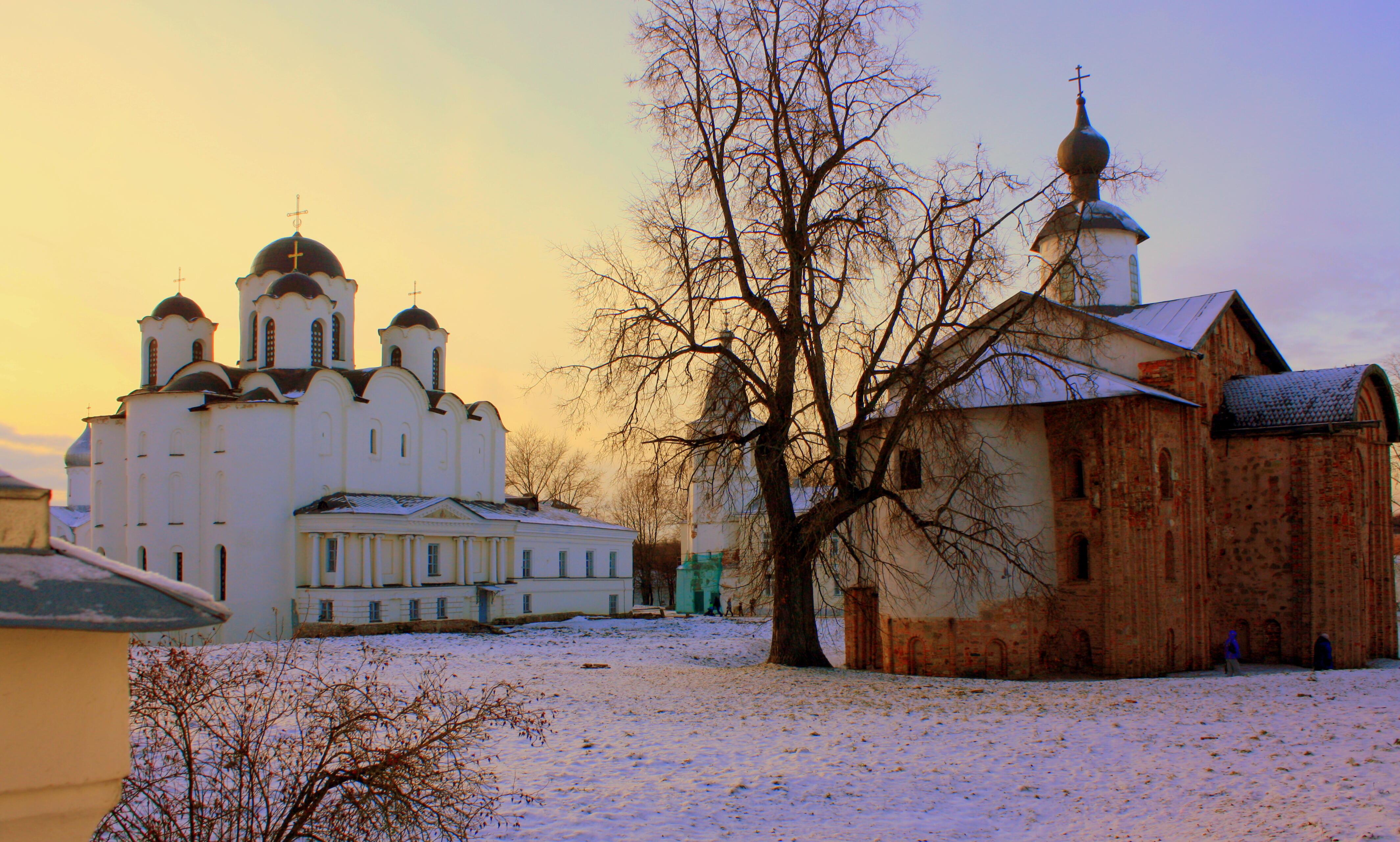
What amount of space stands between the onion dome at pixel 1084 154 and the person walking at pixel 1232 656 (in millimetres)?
13027

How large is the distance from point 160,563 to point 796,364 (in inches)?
1010

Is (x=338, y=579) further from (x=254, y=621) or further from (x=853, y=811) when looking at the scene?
(x=853, y=811)

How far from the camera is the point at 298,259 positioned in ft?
130

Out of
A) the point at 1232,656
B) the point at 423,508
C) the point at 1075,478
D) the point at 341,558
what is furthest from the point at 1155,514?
the point at 341,558

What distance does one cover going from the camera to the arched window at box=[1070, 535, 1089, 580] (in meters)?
21.7

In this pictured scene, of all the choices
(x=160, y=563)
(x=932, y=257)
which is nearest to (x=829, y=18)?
(x=932, y=257)

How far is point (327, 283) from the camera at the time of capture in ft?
129

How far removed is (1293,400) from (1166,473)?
528 centimetres

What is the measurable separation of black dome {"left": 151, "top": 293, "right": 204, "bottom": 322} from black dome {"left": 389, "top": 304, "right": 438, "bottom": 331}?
285 inches

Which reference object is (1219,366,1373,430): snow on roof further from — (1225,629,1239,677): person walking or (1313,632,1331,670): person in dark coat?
(1225,629,1239,677): person walking

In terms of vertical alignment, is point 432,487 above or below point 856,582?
above

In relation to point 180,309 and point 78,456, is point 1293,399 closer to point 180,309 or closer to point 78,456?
point 180,309

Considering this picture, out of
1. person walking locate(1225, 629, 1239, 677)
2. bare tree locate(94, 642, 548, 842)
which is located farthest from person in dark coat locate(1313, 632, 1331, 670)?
bare tree locate(94, 642, 548, 842)

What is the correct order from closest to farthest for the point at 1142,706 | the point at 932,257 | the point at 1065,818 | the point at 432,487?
the point at 1065,818, the point at 1142,706, the point at 932,257, the point at 432,487
